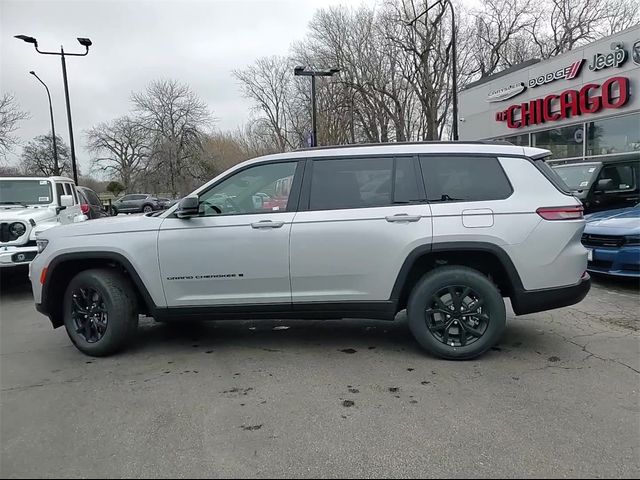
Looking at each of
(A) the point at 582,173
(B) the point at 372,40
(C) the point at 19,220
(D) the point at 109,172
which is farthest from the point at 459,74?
(D) the point at 109,172

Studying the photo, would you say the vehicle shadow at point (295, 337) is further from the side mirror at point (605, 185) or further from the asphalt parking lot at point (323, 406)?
the side mirror at point (605, 185)

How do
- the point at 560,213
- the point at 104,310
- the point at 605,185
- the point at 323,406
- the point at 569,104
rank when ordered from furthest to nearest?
the point at 569,104 < the point at 605,185 < the point at 104,310 < the point at 560,213 < the point at 323,406

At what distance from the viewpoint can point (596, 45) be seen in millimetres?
15430

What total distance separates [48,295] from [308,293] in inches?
99.4

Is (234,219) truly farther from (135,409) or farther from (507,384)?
(507,384)

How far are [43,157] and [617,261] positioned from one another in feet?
176

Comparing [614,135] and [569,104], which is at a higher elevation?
[569,104]

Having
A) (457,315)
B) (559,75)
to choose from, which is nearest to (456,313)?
(457,315)

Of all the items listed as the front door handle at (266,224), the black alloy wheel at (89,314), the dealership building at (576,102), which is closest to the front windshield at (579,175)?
the dealership building at (576,102)

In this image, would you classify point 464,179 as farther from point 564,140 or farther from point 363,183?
point 564,140

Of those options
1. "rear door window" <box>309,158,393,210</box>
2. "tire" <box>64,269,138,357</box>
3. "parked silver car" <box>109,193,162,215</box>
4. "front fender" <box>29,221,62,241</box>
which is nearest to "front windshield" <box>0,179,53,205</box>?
"front fender" <box>29,221,62,241</box>

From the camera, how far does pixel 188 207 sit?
4.16 m

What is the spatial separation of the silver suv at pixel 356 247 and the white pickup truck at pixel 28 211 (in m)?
3.44

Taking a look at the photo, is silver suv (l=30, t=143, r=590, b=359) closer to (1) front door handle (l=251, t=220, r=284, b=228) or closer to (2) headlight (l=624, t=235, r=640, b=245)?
(1) front door handle (l=251, t=220, r=284, b=228)
